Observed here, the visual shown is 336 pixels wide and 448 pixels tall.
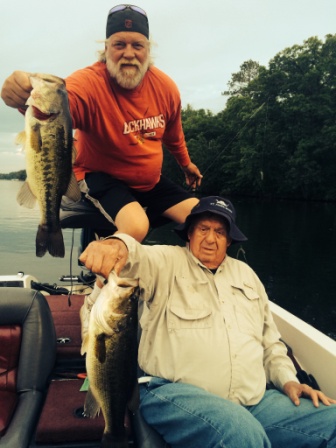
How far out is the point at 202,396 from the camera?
229 cm

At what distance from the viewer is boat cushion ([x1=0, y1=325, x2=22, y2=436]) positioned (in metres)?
2.77

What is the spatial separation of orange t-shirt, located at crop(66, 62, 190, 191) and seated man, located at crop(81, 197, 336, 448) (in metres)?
0.63

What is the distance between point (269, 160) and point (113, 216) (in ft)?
123

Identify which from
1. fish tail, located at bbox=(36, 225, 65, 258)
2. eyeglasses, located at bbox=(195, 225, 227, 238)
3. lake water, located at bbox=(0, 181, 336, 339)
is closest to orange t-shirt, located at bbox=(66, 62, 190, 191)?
eyeglasses, located at bbox=(195, 225, 227, 238)

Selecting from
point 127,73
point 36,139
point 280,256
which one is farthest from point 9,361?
point 280,256

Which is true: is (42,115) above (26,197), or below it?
above

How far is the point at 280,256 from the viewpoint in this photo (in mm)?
16828

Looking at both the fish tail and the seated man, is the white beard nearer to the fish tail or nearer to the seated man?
the seated man

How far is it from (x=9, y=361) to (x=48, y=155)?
5.40 ft

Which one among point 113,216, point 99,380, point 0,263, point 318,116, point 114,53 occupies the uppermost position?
point 318,116

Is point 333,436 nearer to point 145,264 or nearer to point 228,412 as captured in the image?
point 228,412

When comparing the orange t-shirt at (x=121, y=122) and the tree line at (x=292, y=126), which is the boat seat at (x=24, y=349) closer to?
the orange t-shirt at (x=121, y=122)

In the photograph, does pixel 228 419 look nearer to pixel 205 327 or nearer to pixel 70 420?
pixel 205 327

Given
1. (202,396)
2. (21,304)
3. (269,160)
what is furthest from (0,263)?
(269,160)
